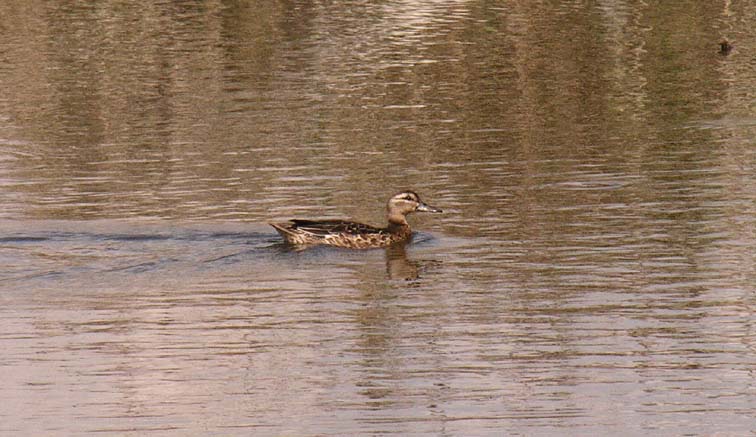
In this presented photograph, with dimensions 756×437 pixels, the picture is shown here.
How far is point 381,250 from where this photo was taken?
19.9 m

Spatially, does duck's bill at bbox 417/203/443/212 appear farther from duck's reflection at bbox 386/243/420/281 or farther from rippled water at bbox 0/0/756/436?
duck's reflection at bbox 386/243/420/281

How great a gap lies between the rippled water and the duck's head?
15.4 inches

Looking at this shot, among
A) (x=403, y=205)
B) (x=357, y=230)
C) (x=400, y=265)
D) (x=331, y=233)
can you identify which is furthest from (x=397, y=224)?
(x=400, y=265)

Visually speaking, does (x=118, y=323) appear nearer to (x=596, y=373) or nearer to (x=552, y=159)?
(x=596, y=373)

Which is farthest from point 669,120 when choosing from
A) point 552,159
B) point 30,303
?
point 30,303

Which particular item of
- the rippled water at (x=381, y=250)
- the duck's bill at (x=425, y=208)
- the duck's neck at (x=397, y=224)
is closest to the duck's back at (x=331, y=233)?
the rippled water at (x=381, y=250)

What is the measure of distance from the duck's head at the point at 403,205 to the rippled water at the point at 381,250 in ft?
1.28

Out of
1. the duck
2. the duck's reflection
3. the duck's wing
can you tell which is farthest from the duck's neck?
the duck's wing

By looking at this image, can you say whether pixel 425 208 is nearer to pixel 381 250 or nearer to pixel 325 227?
pixel 381 250

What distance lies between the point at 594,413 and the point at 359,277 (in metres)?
6.02

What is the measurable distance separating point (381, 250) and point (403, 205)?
77 cm

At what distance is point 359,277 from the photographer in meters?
18.2

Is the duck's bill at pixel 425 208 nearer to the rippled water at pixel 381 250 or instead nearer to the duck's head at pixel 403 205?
the duck's head at pixel 403 205

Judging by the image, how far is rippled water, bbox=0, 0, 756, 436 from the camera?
13.0 metres
